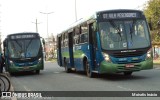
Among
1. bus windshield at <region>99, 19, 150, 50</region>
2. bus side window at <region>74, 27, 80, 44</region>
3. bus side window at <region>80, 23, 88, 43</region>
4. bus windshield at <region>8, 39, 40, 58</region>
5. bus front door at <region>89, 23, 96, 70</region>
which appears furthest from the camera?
bus windshield at <region>8, 39, 40, 58</region>

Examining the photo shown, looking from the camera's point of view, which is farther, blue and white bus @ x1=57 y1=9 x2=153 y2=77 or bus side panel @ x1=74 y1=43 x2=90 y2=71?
bus side panel @ x1=74 y1=43 x2=90 y2=71

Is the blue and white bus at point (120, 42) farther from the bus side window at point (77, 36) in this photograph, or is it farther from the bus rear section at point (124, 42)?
the bus side window at point (77, 36)

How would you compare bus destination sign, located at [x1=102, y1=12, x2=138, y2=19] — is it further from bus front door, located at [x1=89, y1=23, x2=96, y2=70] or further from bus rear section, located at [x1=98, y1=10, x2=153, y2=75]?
bus front door, located at [x1=89, y1=23, x2=96, y2=70]

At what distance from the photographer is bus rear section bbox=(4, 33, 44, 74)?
28.3 meters

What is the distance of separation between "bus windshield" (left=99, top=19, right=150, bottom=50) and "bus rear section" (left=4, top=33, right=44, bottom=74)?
33.3 ft

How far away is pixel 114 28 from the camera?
19.3 m

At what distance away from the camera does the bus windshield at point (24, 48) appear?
28.5 m

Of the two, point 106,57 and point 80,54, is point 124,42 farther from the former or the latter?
point 80,54

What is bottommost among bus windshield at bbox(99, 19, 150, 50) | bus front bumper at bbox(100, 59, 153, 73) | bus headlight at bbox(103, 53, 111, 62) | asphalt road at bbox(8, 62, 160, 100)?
asphalt road at bbox(8, 62, 160, 100)

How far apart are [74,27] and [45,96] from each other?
11.5 meters

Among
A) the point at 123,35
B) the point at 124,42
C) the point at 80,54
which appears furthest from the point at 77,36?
the point at 124,42

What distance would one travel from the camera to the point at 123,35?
19.2 m

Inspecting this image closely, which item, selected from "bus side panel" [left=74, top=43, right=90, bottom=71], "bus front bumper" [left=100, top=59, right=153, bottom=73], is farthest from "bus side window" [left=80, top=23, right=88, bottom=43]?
"bus front bumper" [left=100, top=59, right=153, bottom=73]

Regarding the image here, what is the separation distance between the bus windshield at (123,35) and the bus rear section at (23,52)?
1015cm
